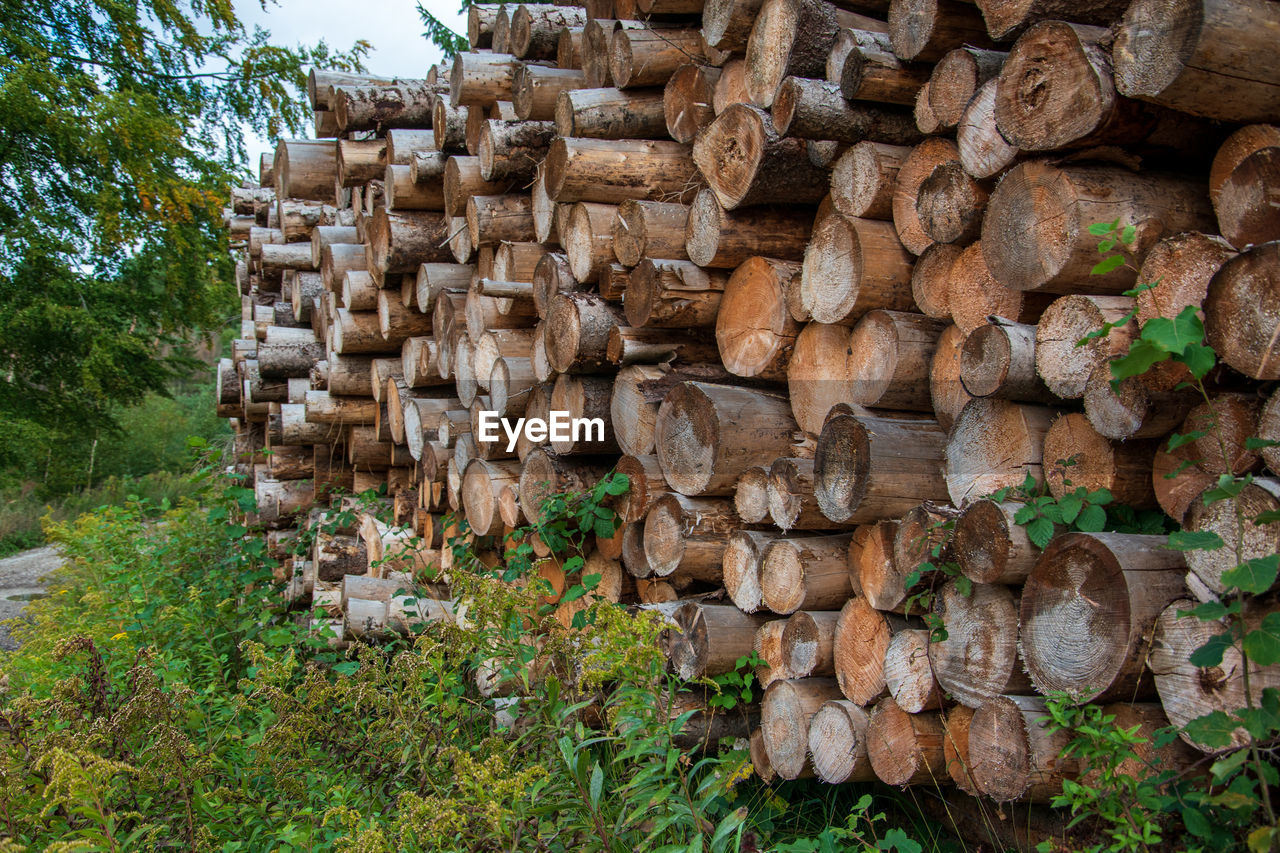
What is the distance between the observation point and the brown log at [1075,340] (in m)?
1.80

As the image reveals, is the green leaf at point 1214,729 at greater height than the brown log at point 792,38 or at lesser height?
lesser

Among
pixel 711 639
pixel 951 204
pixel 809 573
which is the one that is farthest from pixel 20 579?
pixel 951 204

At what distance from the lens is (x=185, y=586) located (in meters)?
5.85

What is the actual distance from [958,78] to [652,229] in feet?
3.75

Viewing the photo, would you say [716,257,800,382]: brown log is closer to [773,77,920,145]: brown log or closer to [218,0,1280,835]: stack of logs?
[218,0,1280,835]: stack of logs

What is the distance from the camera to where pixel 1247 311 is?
1528 millimetres

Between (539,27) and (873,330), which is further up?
(539,27)

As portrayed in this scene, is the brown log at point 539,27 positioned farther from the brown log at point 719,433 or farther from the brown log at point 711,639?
the brown log at point 711,639

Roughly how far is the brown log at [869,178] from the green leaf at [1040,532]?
980 millimetres

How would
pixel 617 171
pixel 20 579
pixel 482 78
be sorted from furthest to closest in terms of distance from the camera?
pixel 20 579
pixel 482 78
pixel 617 171

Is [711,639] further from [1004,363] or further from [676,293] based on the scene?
[1004,363]

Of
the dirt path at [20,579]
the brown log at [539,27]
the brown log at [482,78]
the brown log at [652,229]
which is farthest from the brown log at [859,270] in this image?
the dirt path at [20,579]

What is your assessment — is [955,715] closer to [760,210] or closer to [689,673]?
[689,673]

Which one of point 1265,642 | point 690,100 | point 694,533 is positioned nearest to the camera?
point 1265,642
